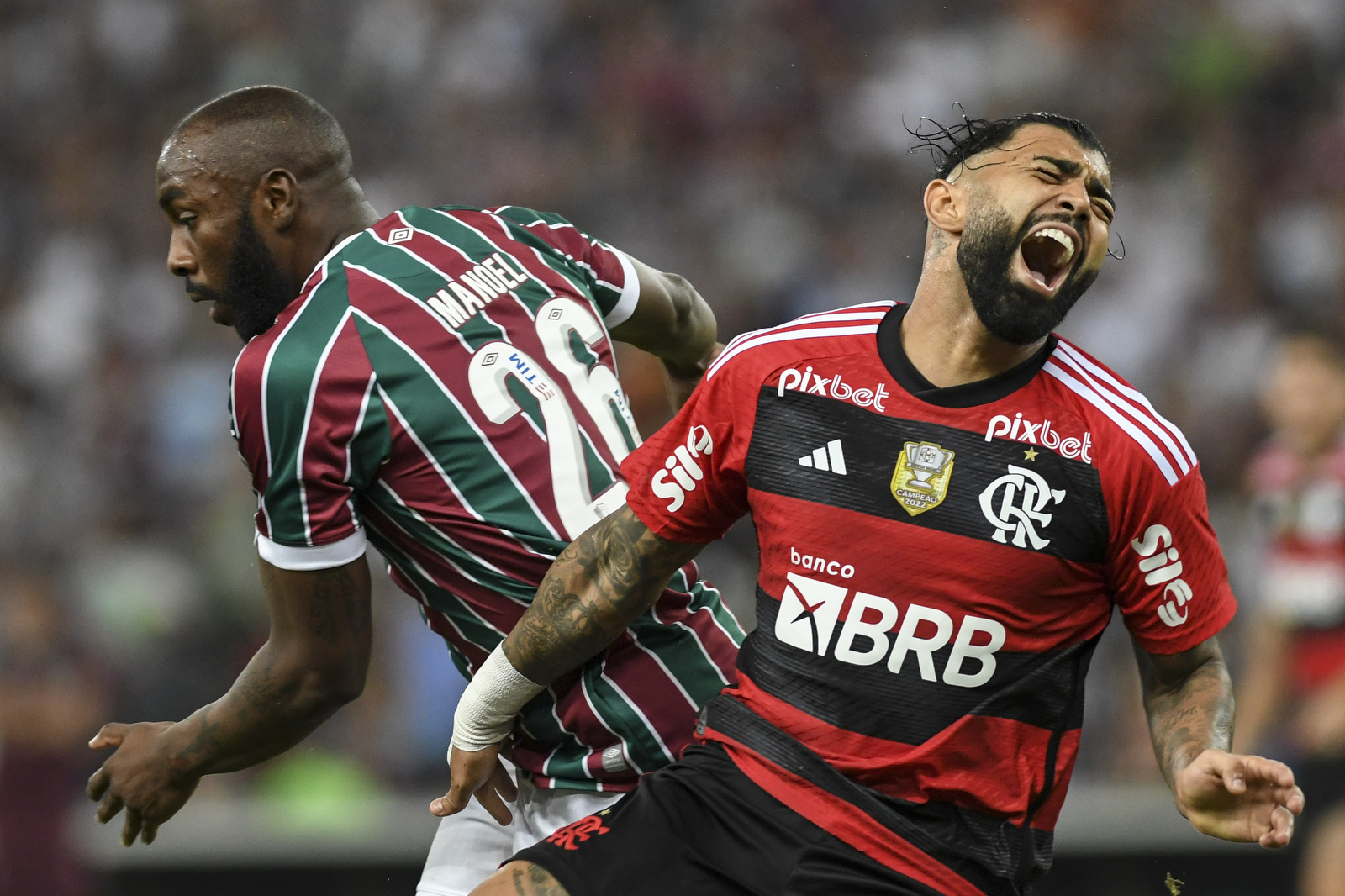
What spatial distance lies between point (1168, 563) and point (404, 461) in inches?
57.4

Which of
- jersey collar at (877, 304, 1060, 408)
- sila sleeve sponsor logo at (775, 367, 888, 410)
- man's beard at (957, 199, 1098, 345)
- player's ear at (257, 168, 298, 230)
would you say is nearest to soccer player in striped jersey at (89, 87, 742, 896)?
player's ear at (257, 168, 298, 230)

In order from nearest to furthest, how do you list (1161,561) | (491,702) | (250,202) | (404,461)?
1. (1161,561)
2. (491,702)
3. (404,461)
4. (250,202)

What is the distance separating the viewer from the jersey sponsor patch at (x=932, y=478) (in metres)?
2.54

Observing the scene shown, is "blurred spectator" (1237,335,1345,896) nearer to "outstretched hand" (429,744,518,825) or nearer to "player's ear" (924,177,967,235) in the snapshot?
"player's ear" (924,177,967,235)

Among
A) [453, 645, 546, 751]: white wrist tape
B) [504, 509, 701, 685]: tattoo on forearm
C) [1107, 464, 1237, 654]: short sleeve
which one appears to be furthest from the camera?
[453, 645, 546, 751]: white wrist tape

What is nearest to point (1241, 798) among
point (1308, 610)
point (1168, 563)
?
point (1168, 563)

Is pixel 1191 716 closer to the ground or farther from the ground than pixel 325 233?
closer to the ground

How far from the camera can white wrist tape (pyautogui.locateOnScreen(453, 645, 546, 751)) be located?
9.86ft

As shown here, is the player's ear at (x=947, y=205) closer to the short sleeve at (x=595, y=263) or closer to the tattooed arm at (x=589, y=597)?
the tattooed arm at (x=589, y=597)

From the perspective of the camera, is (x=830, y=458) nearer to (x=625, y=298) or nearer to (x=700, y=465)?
(x=700, y=465)

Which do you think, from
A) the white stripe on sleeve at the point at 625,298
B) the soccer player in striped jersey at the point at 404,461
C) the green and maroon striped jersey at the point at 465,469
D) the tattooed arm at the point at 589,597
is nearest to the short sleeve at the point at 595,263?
the white stripe on sleeve at the point at 625,298

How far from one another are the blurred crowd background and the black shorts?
476 cm

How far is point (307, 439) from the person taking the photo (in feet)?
9.89

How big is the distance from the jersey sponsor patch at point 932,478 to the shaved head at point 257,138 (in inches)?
52.0
